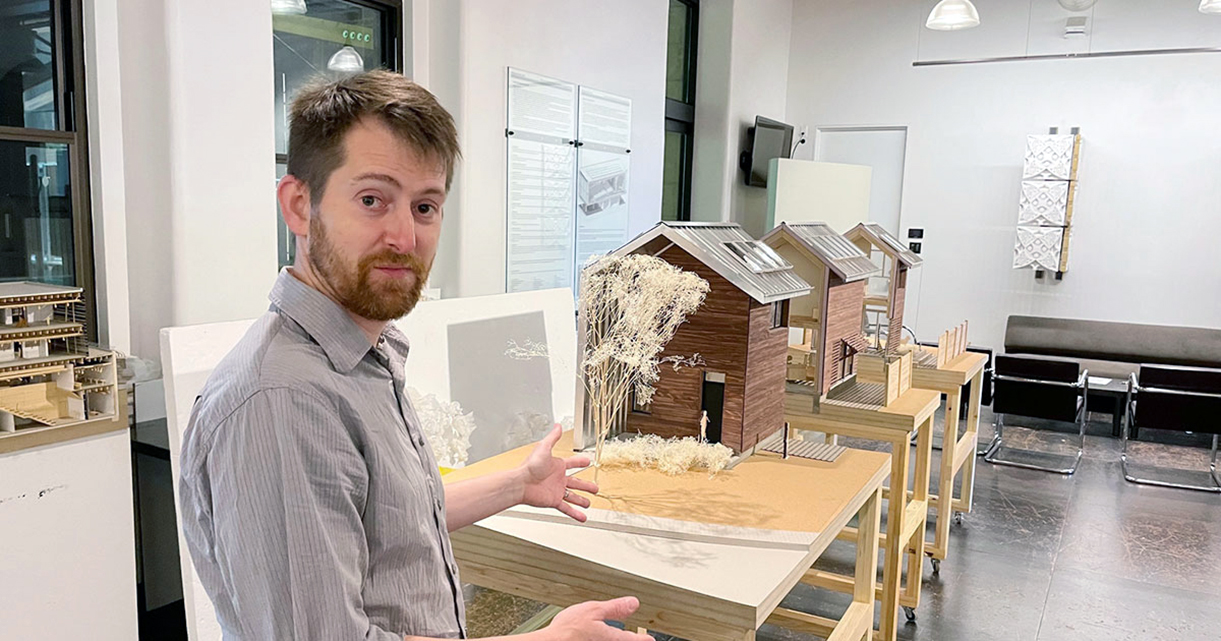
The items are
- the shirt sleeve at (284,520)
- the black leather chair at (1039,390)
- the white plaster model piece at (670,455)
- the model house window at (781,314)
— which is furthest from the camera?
the black leather chair at (1039,390)

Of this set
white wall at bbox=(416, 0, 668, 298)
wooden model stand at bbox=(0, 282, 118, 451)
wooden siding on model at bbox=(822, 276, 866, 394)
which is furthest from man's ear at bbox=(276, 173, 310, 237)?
white wall at bbox=(416, 0, 668, 298)

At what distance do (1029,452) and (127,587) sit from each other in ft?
20.2

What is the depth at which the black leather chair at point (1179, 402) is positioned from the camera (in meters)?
5.66

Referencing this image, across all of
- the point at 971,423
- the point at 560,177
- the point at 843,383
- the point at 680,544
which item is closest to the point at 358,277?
the point at 680,544

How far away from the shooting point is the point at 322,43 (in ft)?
13.4

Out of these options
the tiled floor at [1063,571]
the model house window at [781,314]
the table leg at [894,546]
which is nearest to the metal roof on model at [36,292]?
the tiled floor at [1063,571]

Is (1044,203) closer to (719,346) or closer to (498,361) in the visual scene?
(498,361)

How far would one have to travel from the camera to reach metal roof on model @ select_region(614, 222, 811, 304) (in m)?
2.35

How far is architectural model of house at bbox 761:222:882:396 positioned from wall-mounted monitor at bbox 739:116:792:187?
5325 mm

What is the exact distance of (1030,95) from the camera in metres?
8.25

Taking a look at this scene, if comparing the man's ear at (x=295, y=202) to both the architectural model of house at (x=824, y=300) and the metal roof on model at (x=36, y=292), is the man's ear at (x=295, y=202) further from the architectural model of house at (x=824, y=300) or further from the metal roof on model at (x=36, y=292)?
the architectural model of house at (x=824, y=300)

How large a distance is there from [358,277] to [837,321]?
2.32m

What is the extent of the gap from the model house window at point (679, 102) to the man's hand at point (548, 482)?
21.2 feet

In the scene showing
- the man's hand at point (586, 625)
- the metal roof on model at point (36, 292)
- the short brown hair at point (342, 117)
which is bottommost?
the man's hand at point (586, 625)
